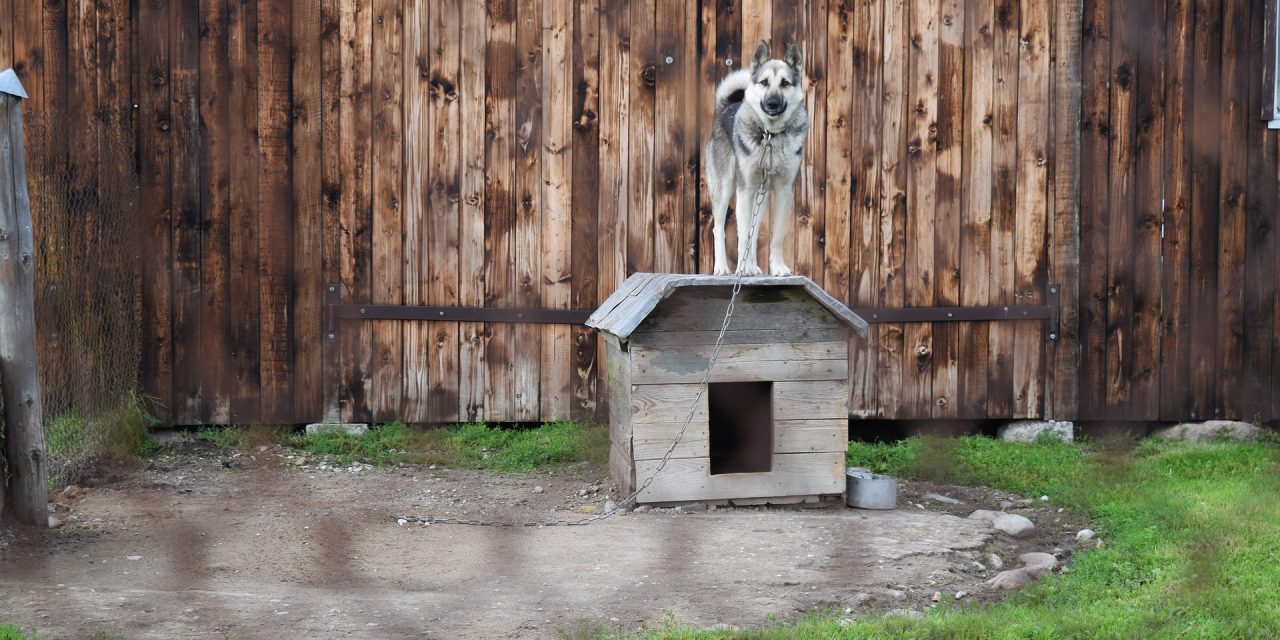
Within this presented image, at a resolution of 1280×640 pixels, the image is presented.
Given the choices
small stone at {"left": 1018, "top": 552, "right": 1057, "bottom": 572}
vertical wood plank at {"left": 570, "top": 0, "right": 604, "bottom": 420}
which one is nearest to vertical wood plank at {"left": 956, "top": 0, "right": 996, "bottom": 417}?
vertical wood plank at {"left": 570, "top": 0, "right": 604, "bottom": 420}

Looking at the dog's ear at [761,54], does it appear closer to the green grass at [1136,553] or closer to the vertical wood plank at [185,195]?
the green grass at [1136,553]

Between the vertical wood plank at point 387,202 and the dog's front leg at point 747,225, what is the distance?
6.27 ft

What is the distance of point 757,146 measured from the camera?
4.10 metres

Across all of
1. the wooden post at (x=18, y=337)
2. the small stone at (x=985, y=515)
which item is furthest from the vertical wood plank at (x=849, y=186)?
the wooden post at (x=18, y=337)

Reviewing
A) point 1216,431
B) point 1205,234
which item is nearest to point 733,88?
point 1205,234

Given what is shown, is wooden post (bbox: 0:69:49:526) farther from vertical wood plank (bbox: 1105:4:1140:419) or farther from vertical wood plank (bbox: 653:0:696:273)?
vertical wood plank (bbox: 1105:4:1140:419)

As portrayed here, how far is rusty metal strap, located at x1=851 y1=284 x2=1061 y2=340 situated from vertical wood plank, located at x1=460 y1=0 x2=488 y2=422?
5.98ft

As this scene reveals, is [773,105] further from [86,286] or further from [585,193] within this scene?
[86,286]

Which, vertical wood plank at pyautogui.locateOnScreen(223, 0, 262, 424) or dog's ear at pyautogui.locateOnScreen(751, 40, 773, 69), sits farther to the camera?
vertical wood plank at pyautogui.locateOnScreen(223, 0, 262, 424)

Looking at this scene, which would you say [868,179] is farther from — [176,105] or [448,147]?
[176,105]

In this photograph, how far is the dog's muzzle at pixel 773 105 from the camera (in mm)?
3876

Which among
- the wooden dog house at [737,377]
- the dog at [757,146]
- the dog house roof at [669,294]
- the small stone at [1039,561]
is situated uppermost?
the dog at [757,146]

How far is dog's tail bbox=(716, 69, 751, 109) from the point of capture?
13.7 feet

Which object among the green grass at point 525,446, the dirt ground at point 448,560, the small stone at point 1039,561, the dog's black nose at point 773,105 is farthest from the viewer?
the green grass at point 525,446
